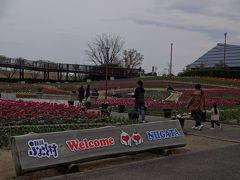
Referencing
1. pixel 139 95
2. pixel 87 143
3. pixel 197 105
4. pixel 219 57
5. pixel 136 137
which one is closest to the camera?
pixel 87 143

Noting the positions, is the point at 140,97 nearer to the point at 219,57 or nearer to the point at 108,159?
the point at 108,159

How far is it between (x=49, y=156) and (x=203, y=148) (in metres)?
5.03

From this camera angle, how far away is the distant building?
4126 inches

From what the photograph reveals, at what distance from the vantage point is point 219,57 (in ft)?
365

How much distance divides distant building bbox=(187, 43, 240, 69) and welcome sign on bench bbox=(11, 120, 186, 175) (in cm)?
9272

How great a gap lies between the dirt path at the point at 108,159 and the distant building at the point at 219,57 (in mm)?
90361

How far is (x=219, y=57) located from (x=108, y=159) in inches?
4099

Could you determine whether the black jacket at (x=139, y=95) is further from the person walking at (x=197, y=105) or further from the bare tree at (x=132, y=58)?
the bare tree at (x=132, y=58)

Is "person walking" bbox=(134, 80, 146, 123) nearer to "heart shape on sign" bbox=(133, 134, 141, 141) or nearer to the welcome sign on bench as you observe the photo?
the welcome sign on bench

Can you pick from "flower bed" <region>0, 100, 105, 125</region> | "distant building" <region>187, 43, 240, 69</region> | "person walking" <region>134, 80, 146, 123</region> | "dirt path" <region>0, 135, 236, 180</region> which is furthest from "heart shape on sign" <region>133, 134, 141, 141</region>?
"distant building" <region>187, 43, 240, 69</region>

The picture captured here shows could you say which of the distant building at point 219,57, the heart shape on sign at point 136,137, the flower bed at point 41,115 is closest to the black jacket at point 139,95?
the flower bed at point 41,115

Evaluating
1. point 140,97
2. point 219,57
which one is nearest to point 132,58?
point 219,57

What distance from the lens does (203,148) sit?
12.3 m

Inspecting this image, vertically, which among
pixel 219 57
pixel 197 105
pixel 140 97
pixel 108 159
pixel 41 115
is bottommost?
pixel 108 159
